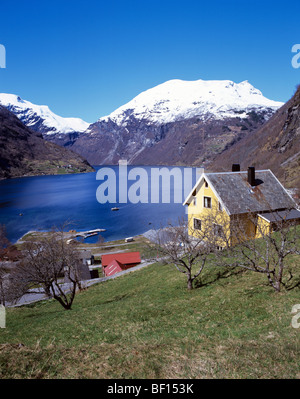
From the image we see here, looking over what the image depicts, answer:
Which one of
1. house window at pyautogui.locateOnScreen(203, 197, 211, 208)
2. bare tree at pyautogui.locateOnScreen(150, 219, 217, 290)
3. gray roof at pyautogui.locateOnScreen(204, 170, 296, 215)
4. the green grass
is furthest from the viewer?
house window at pyautogui.locateOnScreen(203, 197, 211, 208)

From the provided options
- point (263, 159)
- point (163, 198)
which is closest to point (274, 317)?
point (163, 198)

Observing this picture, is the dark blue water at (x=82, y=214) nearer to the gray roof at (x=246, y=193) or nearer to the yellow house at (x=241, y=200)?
the yellow house at (x=241, y=200)

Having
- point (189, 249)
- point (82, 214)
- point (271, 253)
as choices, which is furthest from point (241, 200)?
point (82, 214)

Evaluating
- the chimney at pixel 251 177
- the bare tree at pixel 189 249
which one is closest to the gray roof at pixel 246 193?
the chimney at pixel 251 177

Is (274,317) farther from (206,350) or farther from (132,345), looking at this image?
(132,345)

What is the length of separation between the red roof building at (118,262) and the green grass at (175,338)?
24.1 m

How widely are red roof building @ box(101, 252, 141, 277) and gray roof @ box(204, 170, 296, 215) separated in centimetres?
2090

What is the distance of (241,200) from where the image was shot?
95.1 ft

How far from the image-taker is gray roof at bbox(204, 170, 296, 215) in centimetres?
2857

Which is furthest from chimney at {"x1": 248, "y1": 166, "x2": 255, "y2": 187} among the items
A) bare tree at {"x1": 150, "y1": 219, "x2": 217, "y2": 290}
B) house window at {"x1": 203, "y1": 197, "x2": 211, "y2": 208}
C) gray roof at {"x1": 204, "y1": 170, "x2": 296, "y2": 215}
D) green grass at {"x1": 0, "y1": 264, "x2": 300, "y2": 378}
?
green grass at {"x1": 0, "y1": 264, "x2": 300, "y2": 378}

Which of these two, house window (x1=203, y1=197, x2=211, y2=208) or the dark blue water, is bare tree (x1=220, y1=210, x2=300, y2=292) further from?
the dark blue water

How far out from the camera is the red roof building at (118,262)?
42938mm

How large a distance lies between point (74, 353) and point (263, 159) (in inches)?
6761

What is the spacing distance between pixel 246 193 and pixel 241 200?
148 centimetres
